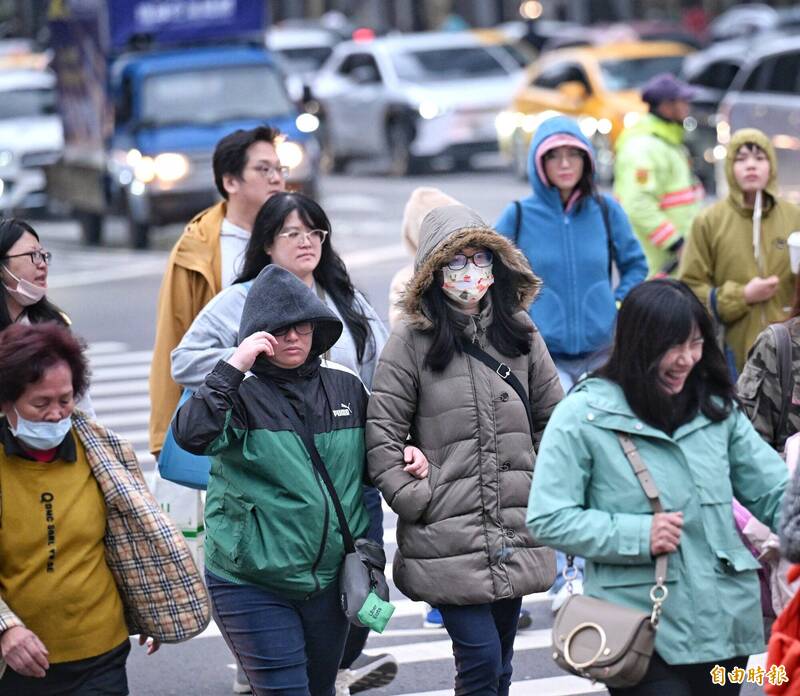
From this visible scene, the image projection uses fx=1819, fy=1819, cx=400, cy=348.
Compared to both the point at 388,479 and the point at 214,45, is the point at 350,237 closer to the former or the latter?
the point at 214,45

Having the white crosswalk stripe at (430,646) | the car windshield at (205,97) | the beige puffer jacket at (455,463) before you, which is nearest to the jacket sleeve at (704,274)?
the white crosswalk stripe at (430,646)

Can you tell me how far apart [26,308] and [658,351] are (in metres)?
2.77

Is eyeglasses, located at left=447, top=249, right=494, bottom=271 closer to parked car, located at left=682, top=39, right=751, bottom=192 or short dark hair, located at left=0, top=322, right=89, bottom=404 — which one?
short dark hair, located at left=0, top=322, right=89, bottom=404

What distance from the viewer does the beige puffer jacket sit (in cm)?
524

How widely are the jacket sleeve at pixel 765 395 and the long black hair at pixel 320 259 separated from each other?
1355 mm

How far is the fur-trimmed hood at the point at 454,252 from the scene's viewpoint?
5453 mm

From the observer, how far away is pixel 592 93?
2294cm

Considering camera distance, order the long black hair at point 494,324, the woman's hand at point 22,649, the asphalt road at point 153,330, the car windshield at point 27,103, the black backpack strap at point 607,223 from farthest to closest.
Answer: the car windshield at point 27,103 < the black backpack strap at point 607,223 < the asphalt road at point 153,330 < the long black hair at point 494,324 < the woman's hand at point 22,649

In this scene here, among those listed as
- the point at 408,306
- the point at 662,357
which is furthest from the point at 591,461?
A: the point at 408,306

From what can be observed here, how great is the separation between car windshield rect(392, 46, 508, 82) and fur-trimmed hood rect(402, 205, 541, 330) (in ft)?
68.5

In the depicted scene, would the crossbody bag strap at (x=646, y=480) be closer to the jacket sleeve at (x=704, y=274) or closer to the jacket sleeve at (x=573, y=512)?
the jacket sleeve at (x=573, y=512)

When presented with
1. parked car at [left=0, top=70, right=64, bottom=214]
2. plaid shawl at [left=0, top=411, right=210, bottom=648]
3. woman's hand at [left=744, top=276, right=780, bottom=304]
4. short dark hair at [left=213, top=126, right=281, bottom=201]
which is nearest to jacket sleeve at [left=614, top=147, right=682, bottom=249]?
woman's hand at [left=744, top=276, right=780, bottom=304]

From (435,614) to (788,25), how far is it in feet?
91.4

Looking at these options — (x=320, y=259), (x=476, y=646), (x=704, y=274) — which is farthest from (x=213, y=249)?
(x=704, y=274)
